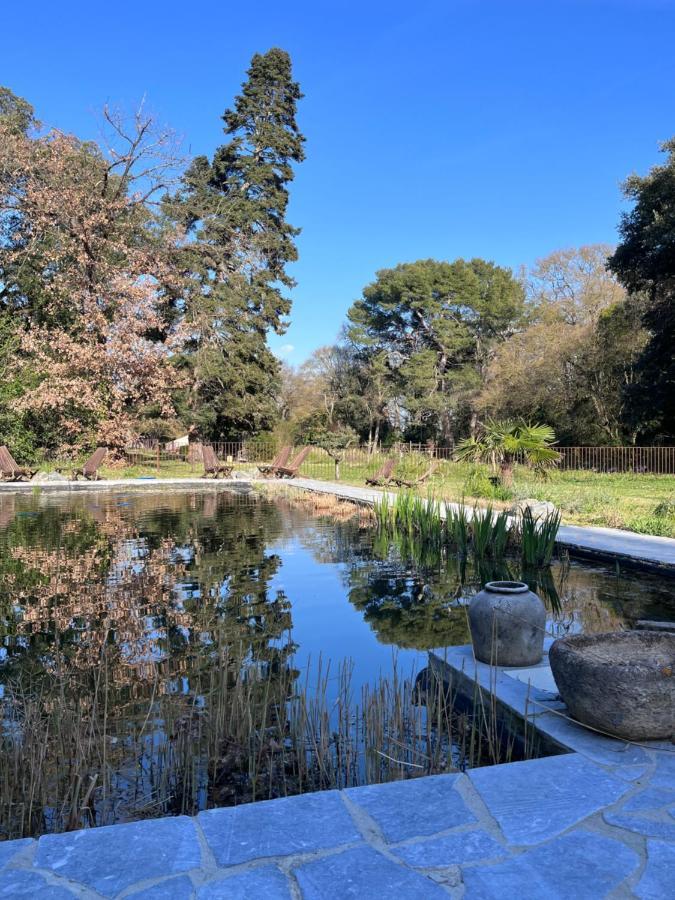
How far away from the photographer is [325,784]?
2.64 metres

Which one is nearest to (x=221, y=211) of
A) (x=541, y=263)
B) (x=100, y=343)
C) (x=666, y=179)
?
(x=100, y=343)

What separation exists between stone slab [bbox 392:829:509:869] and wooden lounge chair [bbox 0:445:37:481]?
17.8m

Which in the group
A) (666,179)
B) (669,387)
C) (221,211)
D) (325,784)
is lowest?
(325,784)

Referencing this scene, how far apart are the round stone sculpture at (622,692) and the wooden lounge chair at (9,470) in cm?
1736

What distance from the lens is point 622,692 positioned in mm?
2650

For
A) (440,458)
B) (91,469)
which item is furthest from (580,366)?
(91,469)

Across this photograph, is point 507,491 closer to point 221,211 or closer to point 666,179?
point 666,179

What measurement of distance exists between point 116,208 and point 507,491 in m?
16.4

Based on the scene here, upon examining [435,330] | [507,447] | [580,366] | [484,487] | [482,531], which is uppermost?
[435,330]

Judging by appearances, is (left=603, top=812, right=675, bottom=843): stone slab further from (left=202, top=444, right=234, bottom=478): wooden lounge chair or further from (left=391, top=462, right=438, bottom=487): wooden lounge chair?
(left=202, top=444, right=234, bottom=478): wooden lounge chair

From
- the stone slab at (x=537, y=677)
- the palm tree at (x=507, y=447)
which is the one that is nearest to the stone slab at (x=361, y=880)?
the stone slab at (x=537, y=677)

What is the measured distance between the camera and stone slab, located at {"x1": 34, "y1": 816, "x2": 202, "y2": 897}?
180 centimetres

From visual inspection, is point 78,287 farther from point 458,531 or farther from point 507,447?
point 458,531

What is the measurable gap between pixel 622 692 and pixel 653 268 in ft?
62.0
